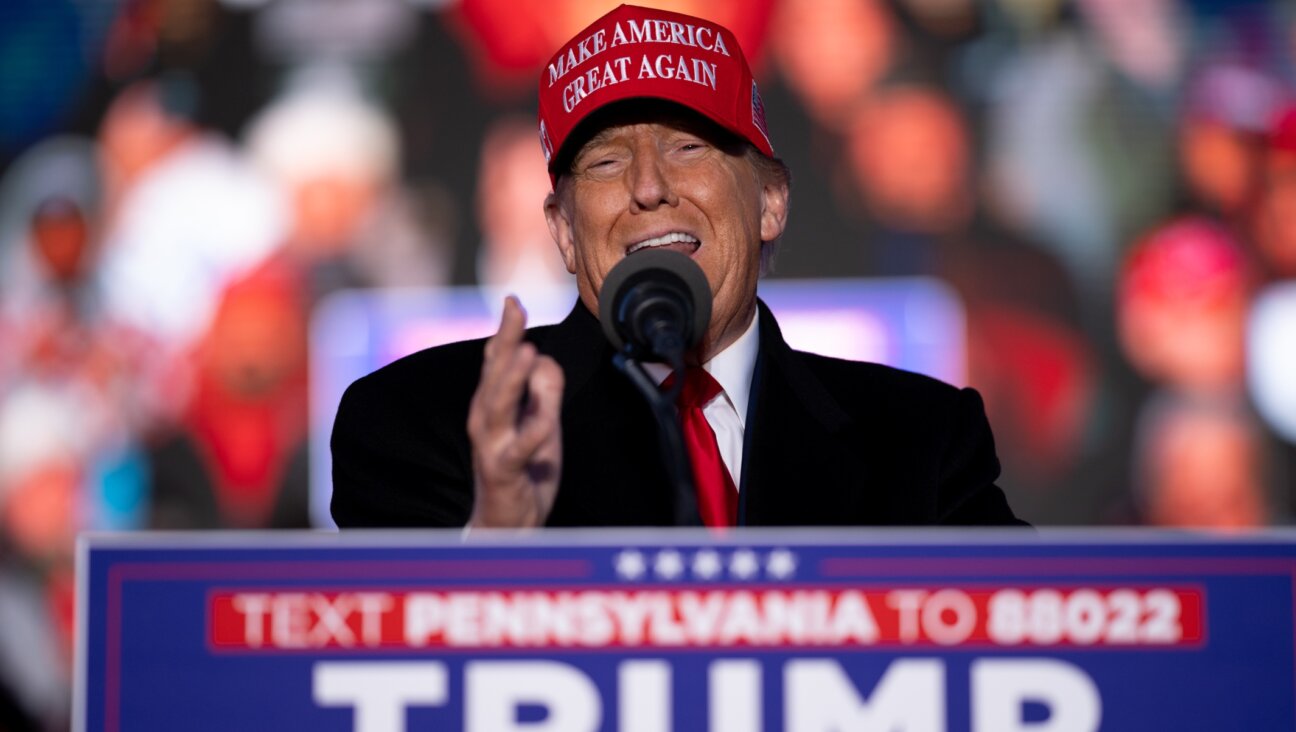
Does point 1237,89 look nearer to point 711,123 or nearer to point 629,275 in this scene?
point 711,123

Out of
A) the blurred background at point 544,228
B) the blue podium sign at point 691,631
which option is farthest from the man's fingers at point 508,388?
the blurred background at point 544,228

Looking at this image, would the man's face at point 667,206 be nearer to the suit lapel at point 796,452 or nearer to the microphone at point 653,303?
the suit lapel at point 796,452

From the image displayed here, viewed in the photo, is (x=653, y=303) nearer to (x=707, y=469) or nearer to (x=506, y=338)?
(x=506, y=338)

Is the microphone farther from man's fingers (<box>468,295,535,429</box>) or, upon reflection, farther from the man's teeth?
the man's teeth

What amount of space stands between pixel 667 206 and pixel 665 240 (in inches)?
1.5

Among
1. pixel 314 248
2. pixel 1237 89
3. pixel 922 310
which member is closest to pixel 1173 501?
pixel 922 310

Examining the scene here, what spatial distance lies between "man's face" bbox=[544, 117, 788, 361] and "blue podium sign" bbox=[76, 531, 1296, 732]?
762mm

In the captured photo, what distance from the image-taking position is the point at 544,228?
12.2 feet

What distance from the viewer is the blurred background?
12.2 feet

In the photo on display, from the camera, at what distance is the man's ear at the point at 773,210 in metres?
1.86

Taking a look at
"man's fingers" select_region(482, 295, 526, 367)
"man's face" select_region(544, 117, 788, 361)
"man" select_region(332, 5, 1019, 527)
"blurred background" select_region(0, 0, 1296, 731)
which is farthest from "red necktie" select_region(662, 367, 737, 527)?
"blurred background" select_region(0, 0, 1296, 731)

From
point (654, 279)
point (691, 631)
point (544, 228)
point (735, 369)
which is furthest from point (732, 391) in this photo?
point (544, 228)

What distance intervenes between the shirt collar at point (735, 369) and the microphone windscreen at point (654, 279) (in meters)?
0.52

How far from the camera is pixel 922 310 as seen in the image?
369cm
